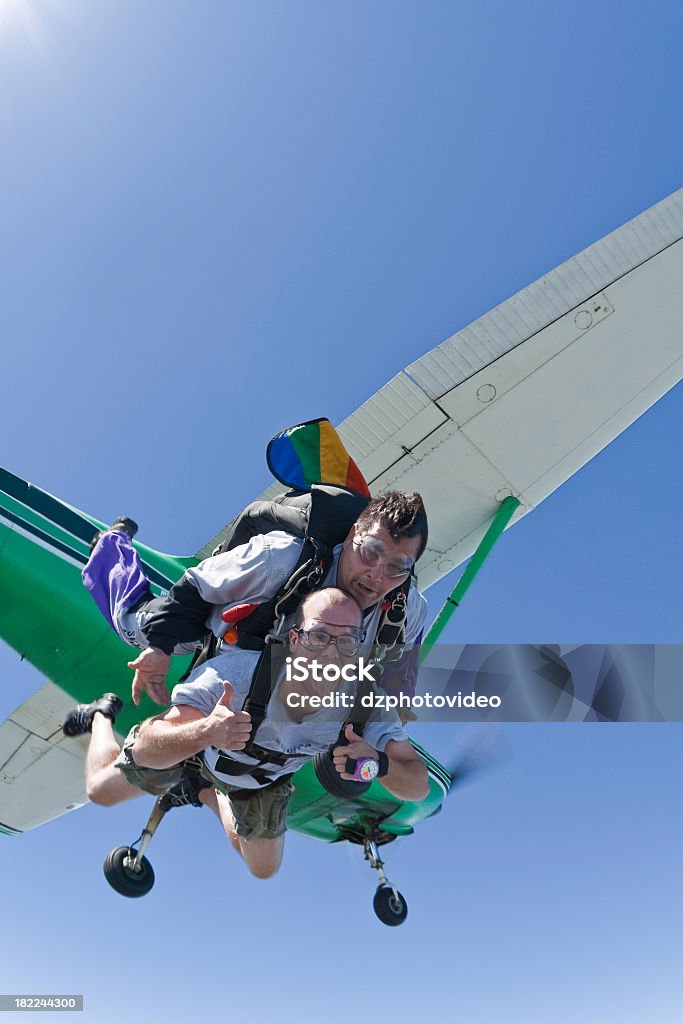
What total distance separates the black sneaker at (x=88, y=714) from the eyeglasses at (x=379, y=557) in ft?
5.77

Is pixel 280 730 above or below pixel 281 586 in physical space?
below

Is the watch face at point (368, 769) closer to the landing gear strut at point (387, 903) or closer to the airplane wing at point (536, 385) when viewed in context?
the landing gear strut at point (387, 903)

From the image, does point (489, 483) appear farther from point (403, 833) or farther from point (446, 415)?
point (403, 833)

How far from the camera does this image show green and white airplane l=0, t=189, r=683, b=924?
665cm

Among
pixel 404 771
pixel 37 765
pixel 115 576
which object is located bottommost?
pixel 37 765

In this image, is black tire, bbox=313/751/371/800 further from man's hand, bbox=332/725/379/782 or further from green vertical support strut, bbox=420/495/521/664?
green vertical support strut, bbox=420/495/521/664

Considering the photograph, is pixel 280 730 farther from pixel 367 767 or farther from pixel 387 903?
pixel 387 903

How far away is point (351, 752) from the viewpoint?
2500 mm

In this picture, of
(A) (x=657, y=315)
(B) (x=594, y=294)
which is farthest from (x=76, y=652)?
(A) (x=657, y=315)

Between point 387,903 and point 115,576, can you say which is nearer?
point 115,576

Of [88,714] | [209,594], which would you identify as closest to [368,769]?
[209,594]

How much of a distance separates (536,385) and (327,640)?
5.68 metres

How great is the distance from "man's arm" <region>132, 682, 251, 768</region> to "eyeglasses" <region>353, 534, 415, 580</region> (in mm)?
691

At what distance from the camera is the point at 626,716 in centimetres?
310
